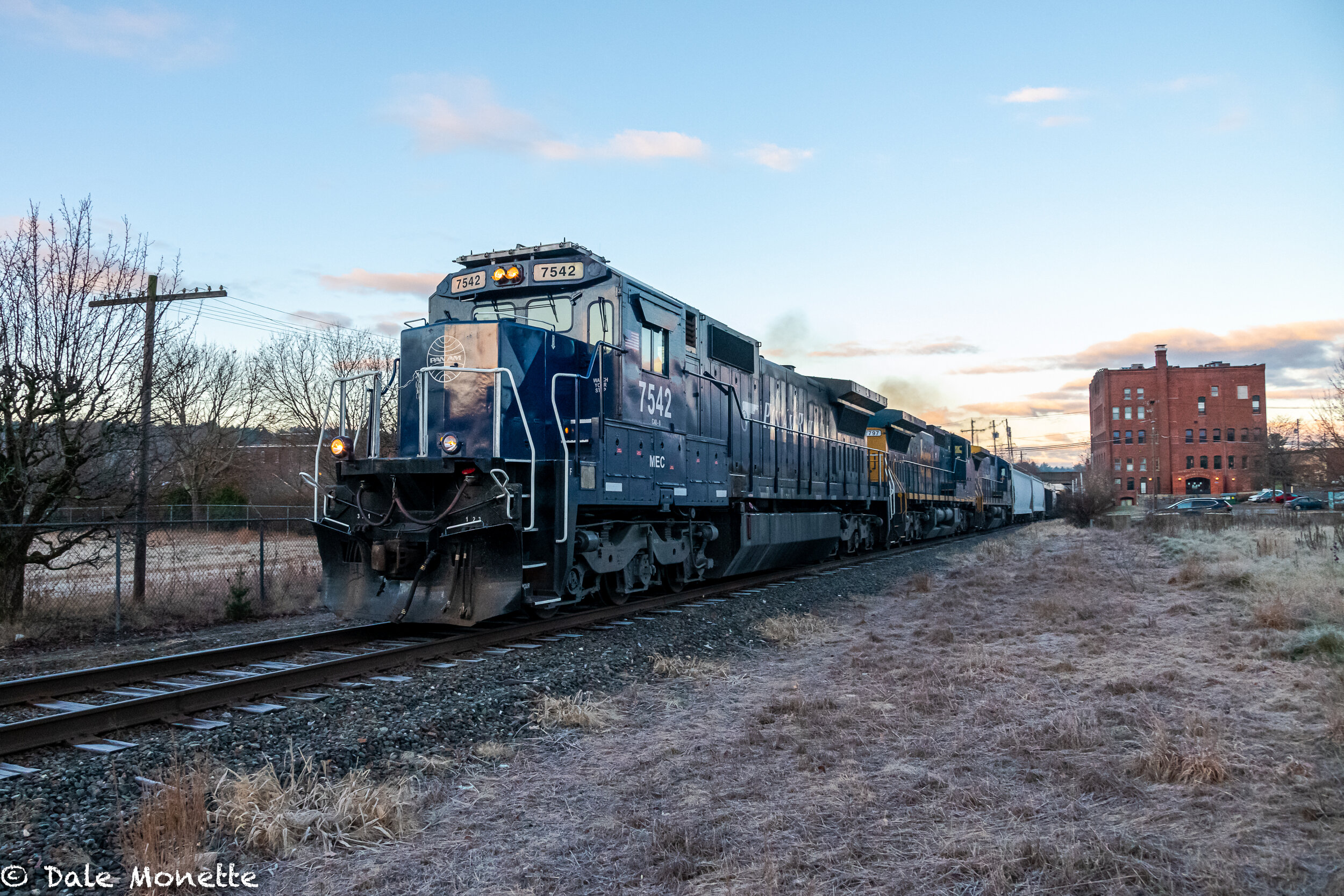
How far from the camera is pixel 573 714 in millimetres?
6102

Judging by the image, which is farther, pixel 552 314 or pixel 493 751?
pixel 552 314

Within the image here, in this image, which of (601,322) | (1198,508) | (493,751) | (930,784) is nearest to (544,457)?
(601,322)

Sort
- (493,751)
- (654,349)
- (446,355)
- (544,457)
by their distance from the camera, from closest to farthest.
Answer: (493,751) < (446,355) < (544,457) < (654,349)

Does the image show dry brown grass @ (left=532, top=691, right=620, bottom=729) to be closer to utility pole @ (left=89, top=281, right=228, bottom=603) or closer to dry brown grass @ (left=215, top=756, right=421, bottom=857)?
dry brown grass @ (left=215, top=756, right=421, bottom=857)

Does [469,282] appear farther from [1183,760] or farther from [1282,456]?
[1282,456]

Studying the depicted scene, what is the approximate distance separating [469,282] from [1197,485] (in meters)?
92.0

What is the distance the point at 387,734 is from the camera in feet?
18.1

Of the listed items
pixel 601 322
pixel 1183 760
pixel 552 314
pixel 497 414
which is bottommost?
pixel 1183 760

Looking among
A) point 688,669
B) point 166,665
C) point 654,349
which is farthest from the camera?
point 654,349

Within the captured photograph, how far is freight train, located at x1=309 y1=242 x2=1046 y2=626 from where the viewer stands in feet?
27.8

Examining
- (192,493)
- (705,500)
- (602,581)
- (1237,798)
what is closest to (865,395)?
(705,500)

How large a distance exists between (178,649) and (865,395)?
15559 mm

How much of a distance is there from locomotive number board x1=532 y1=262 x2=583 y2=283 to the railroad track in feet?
12.9

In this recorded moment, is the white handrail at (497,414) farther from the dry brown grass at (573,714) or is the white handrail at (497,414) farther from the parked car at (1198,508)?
the parked car at (1198,508)
